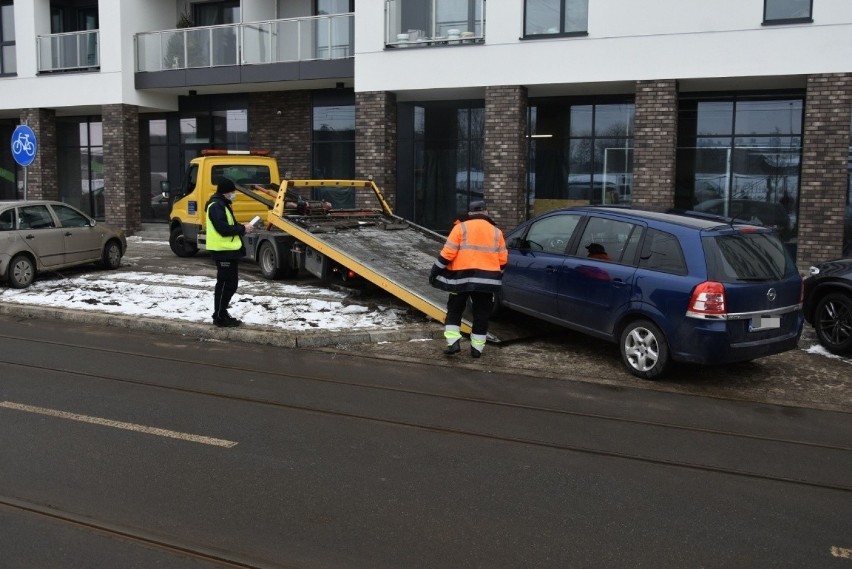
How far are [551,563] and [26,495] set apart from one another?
319 centimetres

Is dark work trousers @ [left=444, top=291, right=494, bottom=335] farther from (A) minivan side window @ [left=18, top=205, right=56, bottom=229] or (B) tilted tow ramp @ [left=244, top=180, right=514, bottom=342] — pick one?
(A) minivan side window @ [left=18, top=205, right=56, bottom=229]

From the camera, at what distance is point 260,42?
2150 centimetres

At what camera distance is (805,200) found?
15.6 meters

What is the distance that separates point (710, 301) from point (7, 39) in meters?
25.1

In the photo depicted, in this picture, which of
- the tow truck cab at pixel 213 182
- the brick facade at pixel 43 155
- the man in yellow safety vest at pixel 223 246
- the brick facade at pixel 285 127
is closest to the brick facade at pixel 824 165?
the tow truck cab at pixel 213 182

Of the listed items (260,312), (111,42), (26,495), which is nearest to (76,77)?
(111,42)

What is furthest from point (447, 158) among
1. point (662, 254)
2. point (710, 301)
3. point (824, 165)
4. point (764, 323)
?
point (710, 301)

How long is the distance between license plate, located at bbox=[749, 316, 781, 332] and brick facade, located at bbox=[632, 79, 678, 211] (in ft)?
28.3

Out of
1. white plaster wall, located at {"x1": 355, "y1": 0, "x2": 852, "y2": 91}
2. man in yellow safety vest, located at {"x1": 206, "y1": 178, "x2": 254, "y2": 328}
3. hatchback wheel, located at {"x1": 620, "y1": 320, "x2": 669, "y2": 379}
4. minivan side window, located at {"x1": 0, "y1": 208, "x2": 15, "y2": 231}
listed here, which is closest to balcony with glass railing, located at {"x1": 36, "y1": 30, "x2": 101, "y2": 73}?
white plaster wall, located at {"x1": 355, "y1": 0, "x2": 852, "y2": 91}

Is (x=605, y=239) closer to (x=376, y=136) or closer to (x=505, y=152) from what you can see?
(x=505, y=152)

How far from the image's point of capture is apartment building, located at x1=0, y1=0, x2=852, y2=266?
15.7m

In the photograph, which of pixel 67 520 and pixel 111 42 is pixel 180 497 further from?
pixel 111 42

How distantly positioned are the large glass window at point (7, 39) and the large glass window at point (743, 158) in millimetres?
20055

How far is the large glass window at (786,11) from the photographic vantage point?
15.4m
